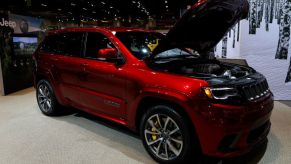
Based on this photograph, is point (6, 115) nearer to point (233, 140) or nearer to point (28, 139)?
point (28, 139)

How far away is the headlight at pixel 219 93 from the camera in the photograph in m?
2.53

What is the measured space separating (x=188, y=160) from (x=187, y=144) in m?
0.24

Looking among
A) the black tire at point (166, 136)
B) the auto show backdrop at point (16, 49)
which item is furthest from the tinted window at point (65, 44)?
the auto show backdrop at point (16, 49)

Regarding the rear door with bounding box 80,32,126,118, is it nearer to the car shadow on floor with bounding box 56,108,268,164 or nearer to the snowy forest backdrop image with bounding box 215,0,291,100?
the car shadow on floor with bounding box 56,108,268,164

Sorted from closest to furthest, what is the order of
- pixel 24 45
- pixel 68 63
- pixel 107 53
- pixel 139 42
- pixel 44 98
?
pixel 107 53
pixel 139 42
pixel 68 63
pixel 44 98
pixel 24 45

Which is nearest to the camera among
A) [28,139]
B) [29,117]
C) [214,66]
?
[214,66]

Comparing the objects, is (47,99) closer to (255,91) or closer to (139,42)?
(139,42)

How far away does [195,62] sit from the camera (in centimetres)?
351

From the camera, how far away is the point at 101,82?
3549 millimetres

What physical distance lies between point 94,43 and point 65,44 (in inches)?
31.4

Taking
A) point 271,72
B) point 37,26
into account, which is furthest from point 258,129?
point 37,26

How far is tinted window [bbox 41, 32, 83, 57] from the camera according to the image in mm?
4098

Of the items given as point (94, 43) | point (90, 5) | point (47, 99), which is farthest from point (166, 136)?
point (90, 5)

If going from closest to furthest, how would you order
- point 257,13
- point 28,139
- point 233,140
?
point 233,140, point 28,139, point 257,13
